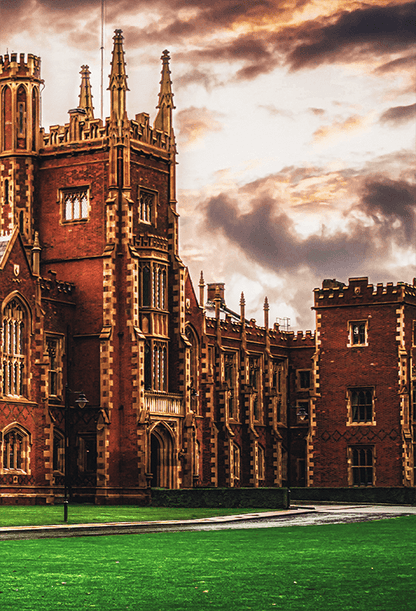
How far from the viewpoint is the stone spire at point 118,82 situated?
57219mm

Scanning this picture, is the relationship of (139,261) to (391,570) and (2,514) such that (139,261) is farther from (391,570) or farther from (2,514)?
(391,570)

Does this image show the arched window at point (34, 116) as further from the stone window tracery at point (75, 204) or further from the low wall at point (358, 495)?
the low wall at point (358, 495)

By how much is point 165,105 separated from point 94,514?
91.1ft

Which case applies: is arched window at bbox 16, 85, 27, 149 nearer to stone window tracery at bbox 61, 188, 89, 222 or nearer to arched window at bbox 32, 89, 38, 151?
arched window at bbox 32, 89, 38, 151

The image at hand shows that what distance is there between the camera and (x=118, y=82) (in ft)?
189

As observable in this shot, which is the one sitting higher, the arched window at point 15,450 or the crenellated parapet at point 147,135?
the crenellated parapet at point 147,135

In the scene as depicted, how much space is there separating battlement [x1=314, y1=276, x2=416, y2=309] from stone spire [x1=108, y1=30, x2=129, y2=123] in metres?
19.8

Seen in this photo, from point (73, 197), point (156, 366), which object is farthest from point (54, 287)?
point (156, 366)

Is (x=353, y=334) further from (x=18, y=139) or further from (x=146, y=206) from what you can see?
(x=18, y=139)

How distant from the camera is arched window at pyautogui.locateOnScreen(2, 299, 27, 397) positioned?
164 ft

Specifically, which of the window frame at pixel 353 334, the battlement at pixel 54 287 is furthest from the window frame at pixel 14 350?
the window frame at pixel 353 334

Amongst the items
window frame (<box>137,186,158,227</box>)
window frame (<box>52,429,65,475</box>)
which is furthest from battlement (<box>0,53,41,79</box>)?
window frame (<box>52,429,65,475</box>)

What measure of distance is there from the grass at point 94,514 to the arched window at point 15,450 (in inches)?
88.0

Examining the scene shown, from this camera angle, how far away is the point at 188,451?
190ft
